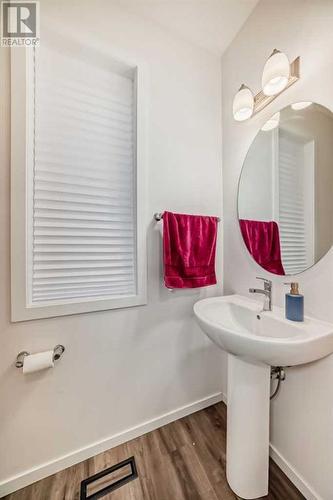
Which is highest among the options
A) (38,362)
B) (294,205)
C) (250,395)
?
(294,205)

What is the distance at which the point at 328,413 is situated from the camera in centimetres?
84

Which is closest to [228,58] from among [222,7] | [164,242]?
[222,7]

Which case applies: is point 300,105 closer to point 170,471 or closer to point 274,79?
point 274,79

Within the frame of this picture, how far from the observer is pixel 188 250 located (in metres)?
1.24

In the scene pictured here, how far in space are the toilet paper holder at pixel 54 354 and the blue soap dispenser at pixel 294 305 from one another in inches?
44.3

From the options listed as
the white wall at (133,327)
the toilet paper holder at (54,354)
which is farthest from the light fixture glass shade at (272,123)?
the toilet paper holder at (54,354)

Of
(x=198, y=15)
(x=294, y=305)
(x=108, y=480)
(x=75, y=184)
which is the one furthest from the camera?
(x=198, y=15)

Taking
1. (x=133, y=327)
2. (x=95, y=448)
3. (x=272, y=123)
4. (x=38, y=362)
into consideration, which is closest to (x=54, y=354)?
(x=38, y=362)

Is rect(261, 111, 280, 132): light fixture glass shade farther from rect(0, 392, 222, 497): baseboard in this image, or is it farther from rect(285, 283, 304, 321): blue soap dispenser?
rect(0, 392, 222, 497): baseboard

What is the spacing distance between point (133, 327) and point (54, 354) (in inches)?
16.5

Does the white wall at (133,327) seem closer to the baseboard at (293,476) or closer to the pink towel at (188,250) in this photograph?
the pink towel at (188,250)

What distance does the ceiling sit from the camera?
1.16 meters

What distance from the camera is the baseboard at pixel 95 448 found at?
0.97 m

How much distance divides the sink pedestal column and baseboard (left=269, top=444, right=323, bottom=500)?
Answer: 0.15 m
